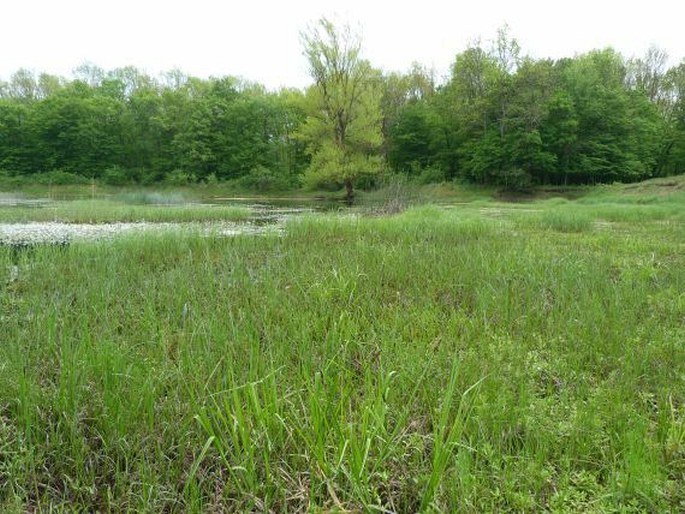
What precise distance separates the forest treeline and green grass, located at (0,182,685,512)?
76.2ft

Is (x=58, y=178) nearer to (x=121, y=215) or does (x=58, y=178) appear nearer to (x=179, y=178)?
(x=179, y=178)

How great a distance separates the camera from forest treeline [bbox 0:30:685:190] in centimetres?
2850

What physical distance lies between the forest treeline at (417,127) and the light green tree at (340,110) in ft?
0.98

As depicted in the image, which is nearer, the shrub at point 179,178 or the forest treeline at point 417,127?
the forest treeline at point 417,127

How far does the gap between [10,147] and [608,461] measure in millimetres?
51585

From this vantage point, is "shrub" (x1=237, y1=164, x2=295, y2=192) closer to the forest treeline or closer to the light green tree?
the forest treeline

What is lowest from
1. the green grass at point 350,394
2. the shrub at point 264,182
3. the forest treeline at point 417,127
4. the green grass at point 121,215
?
the green grass at point 350,394

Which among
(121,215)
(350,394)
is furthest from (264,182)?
(350,394)

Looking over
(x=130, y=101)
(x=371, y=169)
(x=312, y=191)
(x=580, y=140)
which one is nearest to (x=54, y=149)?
(x=130, y=101)

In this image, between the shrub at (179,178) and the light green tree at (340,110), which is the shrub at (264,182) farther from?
the light green tree at (340,110)

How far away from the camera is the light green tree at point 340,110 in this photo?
2525 centimetres

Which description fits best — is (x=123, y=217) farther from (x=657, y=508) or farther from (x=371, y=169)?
(x=371, y=169)

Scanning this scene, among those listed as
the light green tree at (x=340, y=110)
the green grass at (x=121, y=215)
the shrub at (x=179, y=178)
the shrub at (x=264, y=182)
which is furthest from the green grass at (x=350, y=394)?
the shrub at (x=179, y=178)

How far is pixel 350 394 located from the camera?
2.18 m
